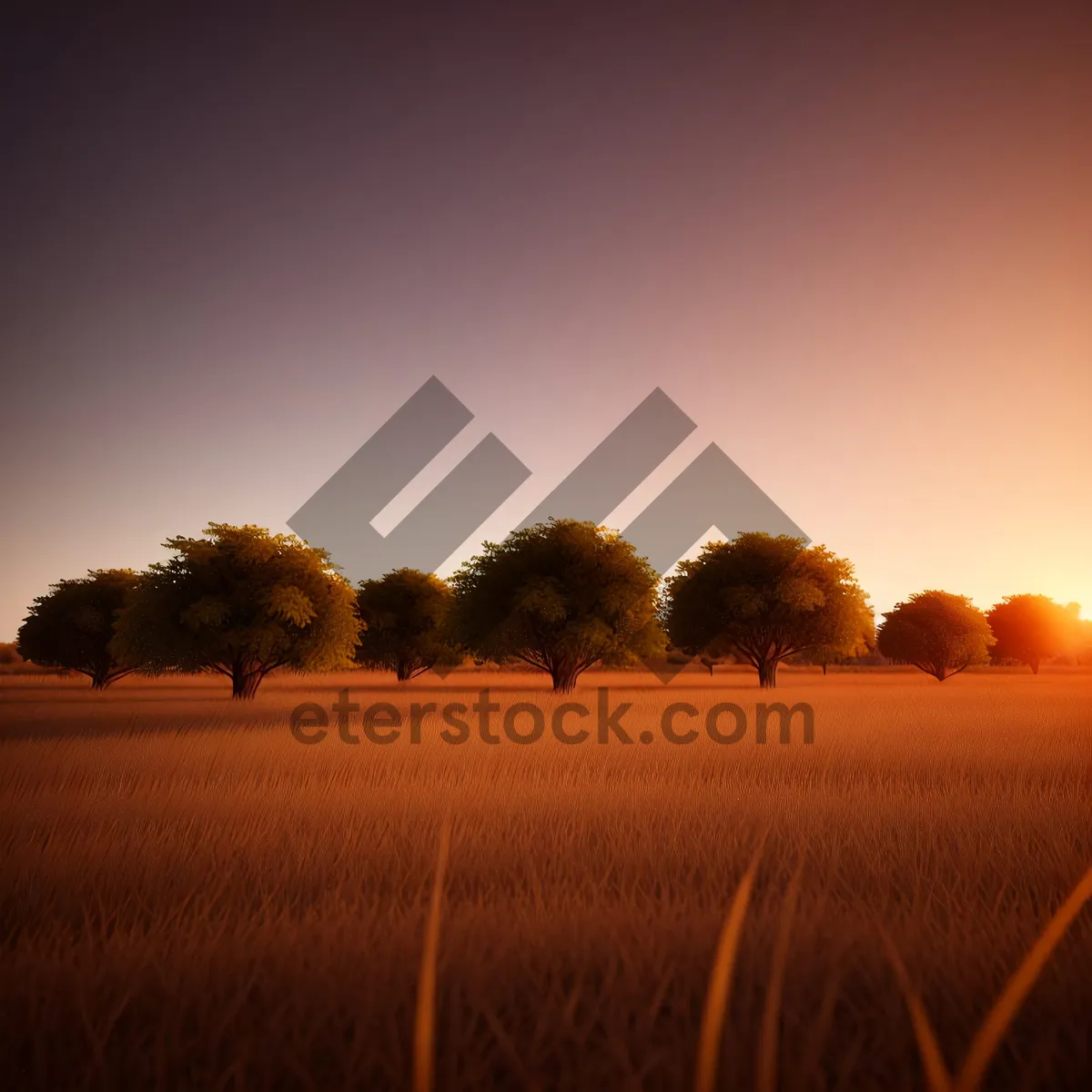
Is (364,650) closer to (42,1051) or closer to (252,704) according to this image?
(252,704)

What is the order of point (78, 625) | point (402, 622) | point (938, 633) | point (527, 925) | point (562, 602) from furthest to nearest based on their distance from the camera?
point (938, 633) < point (402, 622) < point (78, 625) < point (562, 602) < point (527, 925)

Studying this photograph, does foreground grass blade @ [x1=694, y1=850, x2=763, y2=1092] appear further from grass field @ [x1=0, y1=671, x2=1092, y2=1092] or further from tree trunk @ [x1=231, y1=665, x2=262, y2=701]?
tree trunk @ [x1=231, y1=665, x2=262, y2=701]

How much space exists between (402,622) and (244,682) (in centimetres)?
2071

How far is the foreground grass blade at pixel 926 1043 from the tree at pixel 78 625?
52217 millimetres

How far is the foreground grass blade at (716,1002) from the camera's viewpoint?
2.27 meters

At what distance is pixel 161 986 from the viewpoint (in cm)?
301

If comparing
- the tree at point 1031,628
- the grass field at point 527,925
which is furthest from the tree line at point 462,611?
the tree at point 1031,628

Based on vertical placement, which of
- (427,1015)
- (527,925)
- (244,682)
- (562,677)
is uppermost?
(427,1015)

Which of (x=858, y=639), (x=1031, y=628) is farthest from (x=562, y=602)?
(x=1031, y=628)

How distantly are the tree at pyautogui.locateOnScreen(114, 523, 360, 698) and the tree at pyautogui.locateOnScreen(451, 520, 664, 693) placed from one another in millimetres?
7591

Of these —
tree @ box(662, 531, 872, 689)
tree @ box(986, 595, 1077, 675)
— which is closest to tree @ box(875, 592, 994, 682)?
tree @ box(986, 595, 1077, 675)

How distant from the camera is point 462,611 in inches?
1419

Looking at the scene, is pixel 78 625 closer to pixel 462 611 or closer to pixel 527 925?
pixel 462 611

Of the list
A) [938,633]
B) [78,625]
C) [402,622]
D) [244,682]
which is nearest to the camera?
[244,682]
